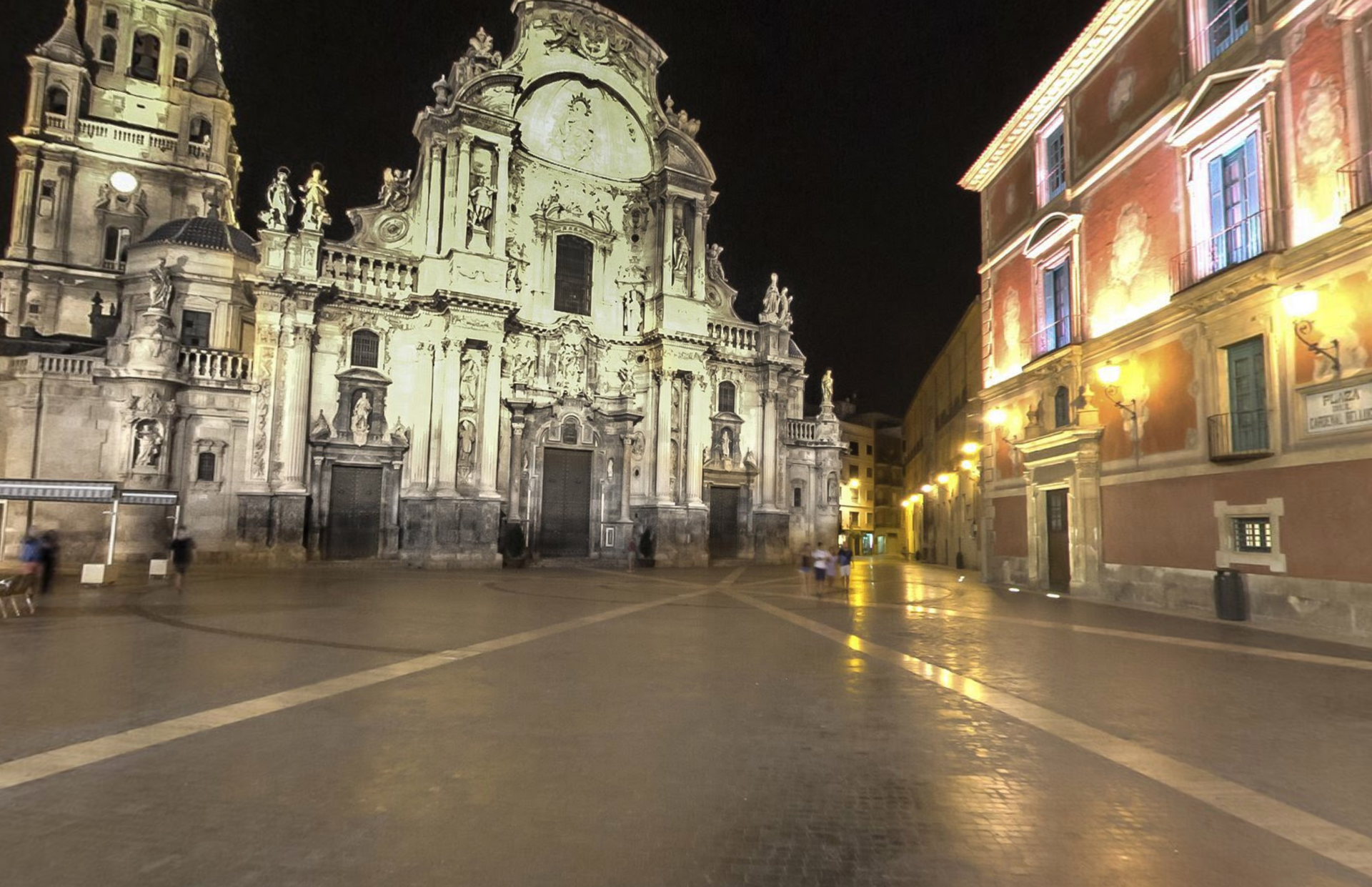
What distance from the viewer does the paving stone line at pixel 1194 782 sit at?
4699 mm

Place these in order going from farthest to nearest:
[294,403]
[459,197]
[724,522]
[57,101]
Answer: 1. [57,101]
2. [724,522]
3. [459,197]
4. [294,403]

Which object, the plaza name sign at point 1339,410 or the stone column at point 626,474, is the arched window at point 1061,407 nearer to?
the plaza name sign at point 1339,410

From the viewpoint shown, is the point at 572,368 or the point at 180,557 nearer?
the point at 180,557

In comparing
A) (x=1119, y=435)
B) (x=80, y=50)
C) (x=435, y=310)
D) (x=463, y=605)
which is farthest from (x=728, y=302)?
(x=80, y=50)

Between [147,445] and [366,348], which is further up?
[366,348]

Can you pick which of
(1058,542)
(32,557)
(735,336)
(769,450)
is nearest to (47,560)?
(32,557)

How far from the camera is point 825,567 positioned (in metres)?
22.1

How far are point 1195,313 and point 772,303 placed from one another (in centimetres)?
2399

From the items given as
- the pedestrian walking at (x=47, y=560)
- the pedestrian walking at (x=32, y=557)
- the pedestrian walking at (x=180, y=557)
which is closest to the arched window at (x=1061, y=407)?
the pedestrian walking at (x=180, y=557)

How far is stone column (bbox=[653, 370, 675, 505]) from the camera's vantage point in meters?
34.5

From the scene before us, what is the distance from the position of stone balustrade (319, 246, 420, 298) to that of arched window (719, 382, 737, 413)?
15.0m

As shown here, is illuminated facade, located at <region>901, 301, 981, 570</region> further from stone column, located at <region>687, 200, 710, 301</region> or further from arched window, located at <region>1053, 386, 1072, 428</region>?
stone column, located at <region>687, 200, 710, 301</region>

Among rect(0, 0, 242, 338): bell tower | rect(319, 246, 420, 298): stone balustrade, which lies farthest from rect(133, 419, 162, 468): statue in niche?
rect(0, 0, 242, 338): bell tower

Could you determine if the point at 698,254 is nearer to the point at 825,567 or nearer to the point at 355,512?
the point at 355,512
